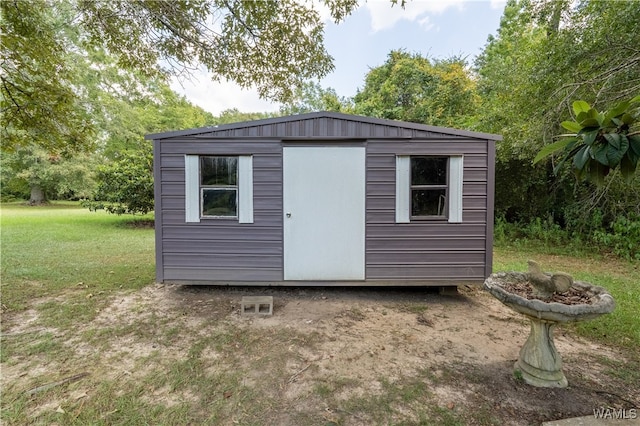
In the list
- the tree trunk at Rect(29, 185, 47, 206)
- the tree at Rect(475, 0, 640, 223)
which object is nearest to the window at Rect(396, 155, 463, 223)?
the tree at Rect(475, 0, 640, 223)

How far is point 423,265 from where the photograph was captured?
4.08 metres

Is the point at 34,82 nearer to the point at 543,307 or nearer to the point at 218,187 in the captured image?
the point at 218,187

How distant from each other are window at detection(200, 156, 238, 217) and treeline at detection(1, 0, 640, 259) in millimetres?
2236

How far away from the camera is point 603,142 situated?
4.76 ft

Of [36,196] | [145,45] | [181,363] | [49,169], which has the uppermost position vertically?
[145,45]

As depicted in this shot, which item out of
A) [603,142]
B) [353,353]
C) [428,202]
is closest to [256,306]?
[353,353]

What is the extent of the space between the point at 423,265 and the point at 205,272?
309 cm

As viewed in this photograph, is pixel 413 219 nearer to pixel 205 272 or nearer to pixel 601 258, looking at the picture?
pixel 205 272

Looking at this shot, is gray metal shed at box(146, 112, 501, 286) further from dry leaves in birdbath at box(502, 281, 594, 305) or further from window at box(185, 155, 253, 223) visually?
dry leaves in birdbath at box(502, 281, 594, 305)

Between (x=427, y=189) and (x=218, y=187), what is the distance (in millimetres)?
2953

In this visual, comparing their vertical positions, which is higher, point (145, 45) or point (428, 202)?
point (145, 45)

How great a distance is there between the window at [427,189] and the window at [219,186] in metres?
2.32

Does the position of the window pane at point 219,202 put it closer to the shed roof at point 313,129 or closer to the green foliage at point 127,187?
the shed roof at point 313,129

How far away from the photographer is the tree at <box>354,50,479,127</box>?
1147 cm
